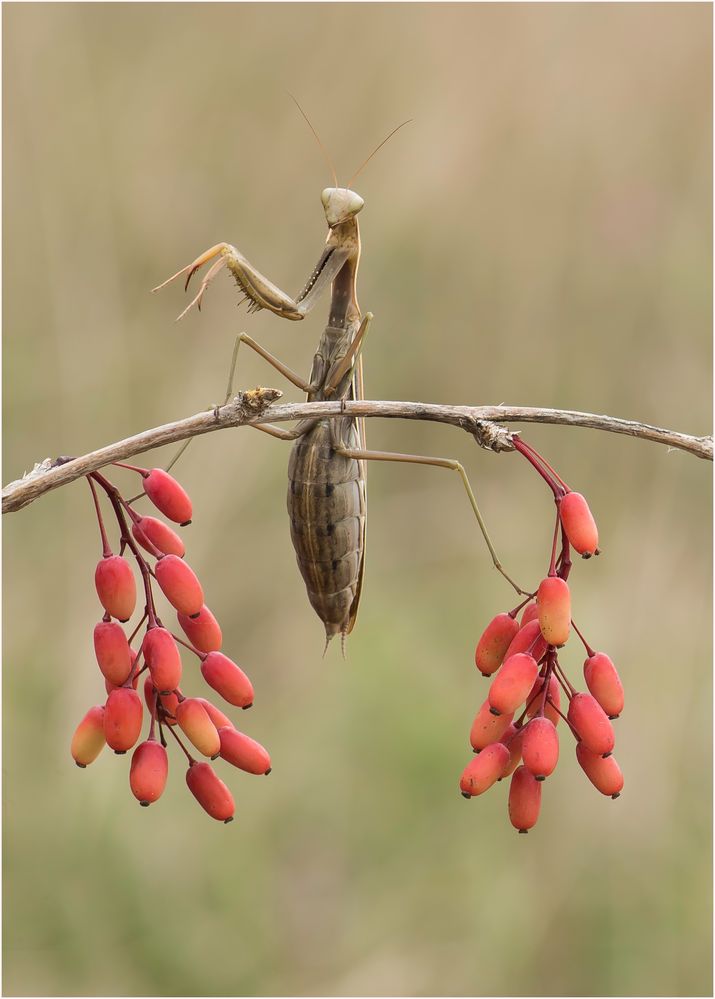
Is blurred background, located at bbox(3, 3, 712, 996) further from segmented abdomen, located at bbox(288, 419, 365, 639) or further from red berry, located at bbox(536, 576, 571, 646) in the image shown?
red berry, located at bbox(536, 576, 571, 646)

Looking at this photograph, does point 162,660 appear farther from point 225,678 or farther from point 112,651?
point 225,678

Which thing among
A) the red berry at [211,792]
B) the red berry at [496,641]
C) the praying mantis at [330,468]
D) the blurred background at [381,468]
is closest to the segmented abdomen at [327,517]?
the praying mantis at [330,468]

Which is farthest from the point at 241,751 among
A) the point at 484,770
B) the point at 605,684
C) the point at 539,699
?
the point at 605,684

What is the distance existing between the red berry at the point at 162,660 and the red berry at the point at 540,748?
0.62m

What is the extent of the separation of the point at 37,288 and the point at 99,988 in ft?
8.85

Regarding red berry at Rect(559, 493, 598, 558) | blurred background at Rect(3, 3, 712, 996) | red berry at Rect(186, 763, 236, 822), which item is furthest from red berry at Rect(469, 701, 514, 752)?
blurred background at Rect(3, 3, 712, 996)

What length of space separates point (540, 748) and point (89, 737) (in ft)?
2.62

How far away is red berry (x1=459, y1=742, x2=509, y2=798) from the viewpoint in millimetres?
1842

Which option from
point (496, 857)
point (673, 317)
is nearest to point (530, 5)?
point (673, 317)

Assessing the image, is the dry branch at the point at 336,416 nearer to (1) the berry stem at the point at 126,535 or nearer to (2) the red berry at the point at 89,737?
(1) the berry stem at the point at 126,535

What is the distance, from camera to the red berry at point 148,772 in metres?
1.82

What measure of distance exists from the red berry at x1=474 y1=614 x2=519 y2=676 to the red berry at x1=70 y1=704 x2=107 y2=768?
2.30 feet

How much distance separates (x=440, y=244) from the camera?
15.6 ft

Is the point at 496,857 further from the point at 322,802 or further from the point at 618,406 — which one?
the point at 618,406
